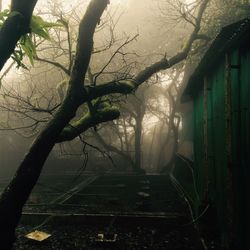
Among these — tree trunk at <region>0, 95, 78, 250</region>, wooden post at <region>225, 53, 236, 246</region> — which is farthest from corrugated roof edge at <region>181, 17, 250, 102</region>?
tree trunk at <region>0, 95, 78, 250</region>

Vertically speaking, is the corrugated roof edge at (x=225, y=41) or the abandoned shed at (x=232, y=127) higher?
the corrugated roof edge at (x=225, y=41)

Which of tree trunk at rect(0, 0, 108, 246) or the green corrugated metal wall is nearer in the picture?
the green corrugated metal wall

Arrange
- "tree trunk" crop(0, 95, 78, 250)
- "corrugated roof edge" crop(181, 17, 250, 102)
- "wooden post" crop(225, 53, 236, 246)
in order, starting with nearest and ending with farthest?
"corrugated roof edge" crop(181, 17, 250, 102), "wooden post" crop(225, 53, 236, 246), "tree trunk" crop(0, 95, 78, 250)

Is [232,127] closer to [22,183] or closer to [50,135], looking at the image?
[50,135]

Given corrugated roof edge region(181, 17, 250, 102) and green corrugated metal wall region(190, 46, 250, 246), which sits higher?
corrugated roof edge region(181, 17, 250, 102)

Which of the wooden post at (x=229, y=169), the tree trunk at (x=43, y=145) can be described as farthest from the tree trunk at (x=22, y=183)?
the wooden post at (x=229, y=169)

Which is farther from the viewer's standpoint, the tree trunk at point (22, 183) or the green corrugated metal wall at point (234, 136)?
the tree trunk at point (22, 183)

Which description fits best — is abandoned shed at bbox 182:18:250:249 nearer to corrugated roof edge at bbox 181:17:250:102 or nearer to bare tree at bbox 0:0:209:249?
corrugated roof edge at bbox 181:17:250:102

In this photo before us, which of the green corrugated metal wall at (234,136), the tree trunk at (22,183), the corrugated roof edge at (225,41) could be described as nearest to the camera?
the corrugated roof edge at (225,41)

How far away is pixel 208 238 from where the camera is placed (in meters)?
8.34

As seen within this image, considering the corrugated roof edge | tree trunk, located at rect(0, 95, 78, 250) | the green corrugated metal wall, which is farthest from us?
tree trunk, located at rect(0, 95, 78, 250)

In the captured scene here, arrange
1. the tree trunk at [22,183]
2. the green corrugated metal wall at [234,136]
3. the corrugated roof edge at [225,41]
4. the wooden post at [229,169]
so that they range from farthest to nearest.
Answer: the tree trunk at [22,183] < the green corrugated metal wall at [234,136] < the wooden post at [229,169] < the corrugated roof edge at [225,41]

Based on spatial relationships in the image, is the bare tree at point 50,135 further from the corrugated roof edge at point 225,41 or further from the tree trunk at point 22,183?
the corrugated roof edge at point 225,41

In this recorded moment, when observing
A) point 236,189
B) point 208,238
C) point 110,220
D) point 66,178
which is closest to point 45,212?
point 110,220
